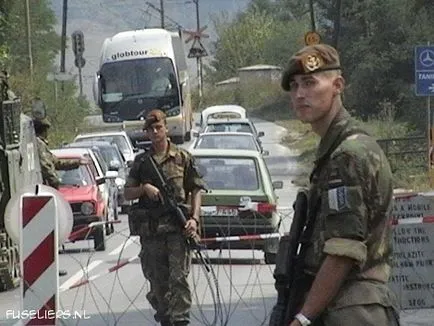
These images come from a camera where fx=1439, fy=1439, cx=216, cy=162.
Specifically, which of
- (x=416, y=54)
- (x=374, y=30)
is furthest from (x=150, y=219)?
(x=374, y=30)

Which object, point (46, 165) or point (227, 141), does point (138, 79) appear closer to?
point (227, 141)

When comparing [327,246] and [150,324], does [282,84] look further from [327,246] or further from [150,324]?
[150,324]

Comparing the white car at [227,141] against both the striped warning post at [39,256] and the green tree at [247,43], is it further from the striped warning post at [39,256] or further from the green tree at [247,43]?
the green tree at [247,43]

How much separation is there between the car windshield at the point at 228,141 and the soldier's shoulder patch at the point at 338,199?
84.3 feet

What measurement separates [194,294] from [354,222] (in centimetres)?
915

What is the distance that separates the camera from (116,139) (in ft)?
129

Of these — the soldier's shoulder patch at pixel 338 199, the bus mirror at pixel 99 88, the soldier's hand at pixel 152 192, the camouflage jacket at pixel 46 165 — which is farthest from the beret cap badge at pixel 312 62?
the bus mirror at pixel 99 88

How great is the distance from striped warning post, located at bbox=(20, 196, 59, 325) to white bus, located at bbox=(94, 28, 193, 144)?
3931 cm

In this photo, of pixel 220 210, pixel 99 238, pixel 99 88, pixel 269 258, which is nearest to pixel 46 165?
pixel 220 210

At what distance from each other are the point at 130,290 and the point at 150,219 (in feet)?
17.4

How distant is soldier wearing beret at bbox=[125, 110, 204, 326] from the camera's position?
11.3 meters

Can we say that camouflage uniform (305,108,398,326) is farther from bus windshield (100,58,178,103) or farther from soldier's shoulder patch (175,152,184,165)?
bus windshield (100,58,178,103)

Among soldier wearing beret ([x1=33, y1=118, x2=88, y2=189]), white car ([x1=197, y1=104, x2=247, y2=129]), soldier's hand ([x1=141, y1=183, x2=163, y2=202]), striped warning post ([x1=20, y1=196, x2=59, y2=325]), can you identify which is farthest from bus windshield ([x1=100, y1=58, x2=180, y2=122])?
striped warning post ([x1=20, y1=196, x2=59, y2=325])

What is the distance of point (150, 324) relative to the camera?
1358cm
